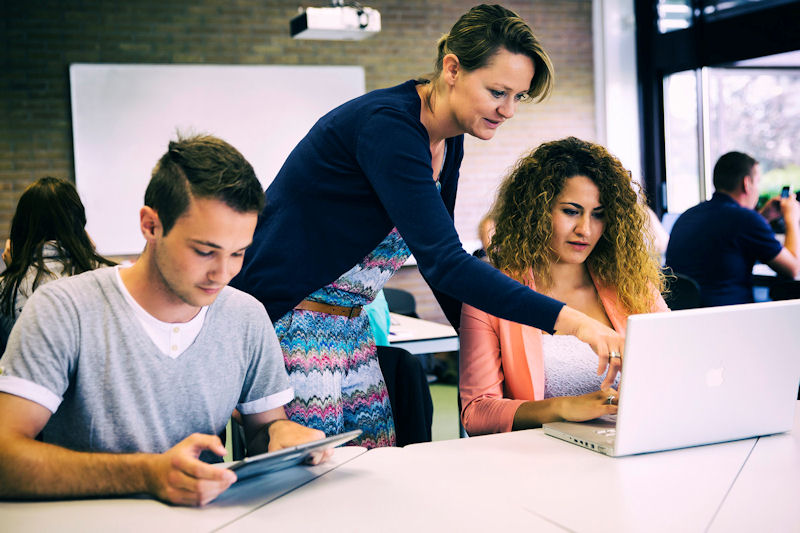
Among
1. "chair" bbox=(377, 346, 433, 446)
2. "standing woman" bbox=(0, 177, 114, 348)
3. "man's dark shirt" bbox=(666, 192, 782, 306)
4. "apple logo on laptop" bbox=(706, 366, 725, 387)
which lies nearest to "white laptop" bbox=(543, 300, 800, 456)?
"apple logo on laptop" bbox=(706, 366, 725, 387)

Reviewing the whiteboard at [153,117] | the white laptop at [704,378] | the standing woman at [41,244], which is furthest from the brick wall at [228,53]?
the white laptop at [704,378]

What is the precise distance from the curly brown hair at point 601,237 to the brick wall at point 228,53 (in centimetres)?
432

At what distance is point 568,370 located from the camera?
6.71ft

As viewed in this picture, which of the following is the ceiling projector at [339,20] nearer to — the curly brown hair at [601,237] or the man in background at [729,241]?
the man in background at [729,241]

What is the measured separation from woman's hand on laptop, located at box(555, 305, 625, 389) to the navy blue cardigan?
0.16m

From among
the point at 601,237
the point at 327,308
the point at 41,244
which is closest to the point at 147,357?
the point at 327,308

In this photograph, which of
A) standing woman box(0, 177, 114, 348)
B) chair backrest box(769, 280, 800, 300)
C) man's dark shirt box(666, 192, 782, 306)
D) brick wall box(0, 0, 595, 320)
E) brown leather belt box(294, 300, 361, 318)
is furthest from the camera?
brick wall box(0, 0, 595, 320)

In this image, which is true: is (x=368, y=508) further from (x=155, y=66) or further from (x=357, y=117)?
(x=155, y=66)

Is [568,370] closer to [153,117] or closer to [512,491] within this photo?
[512,491]

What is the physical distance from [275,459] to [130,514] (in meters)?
0.24

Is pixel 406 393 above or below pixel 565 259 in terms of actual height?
below

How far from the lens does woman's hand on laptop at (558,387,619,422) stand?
168 centimetres

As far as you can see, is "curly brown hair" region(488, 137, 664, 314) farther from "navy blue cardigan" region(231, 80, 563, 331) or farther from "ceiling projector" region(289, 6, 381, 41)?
"ceiling projector" region(289, 6, 381, 41)

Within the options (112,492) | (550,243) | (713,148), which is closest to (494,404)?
(550,243)
